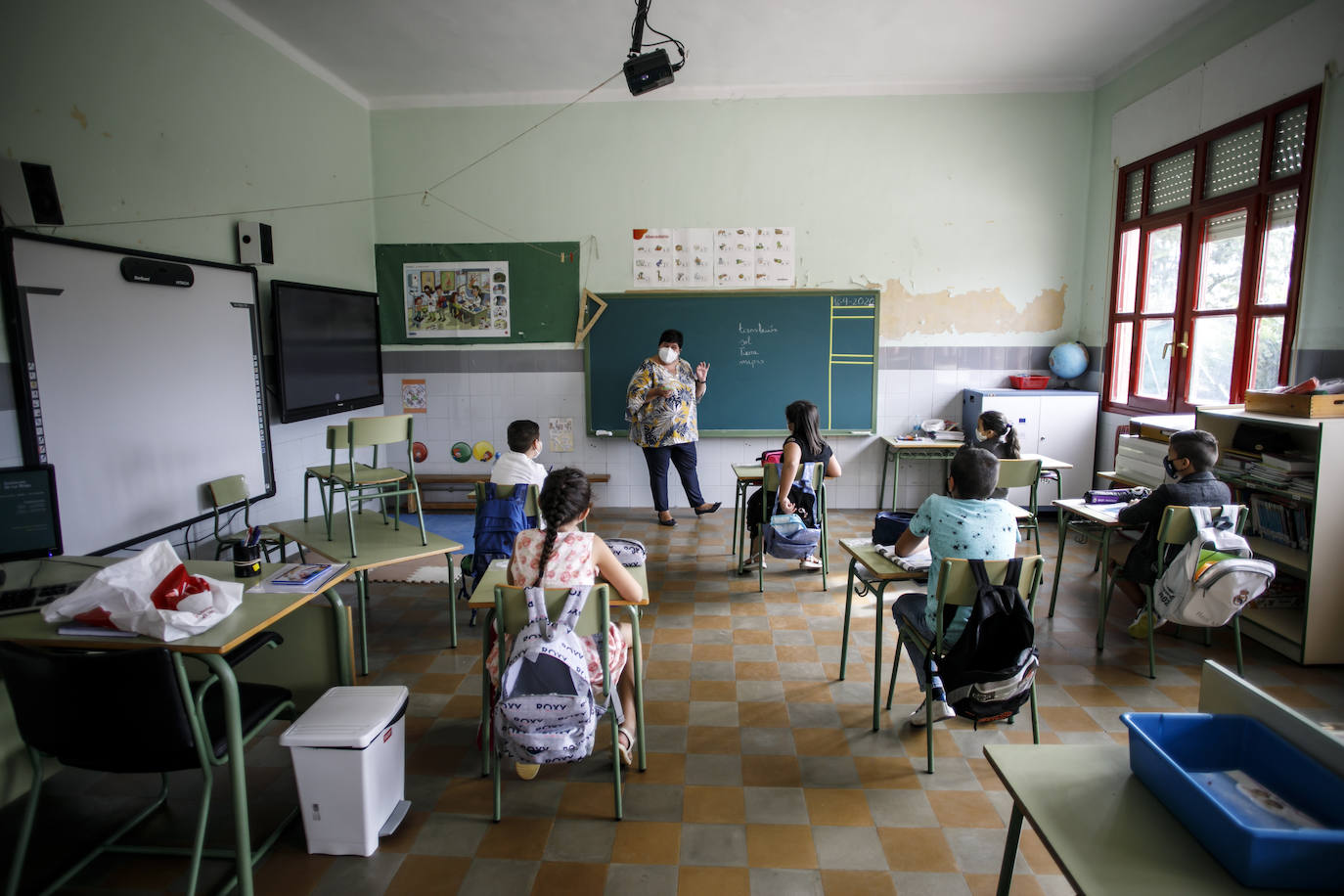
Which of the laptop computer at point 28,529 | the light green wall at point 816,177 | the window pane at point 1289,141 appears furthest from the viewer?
the light green wall at point 816,177

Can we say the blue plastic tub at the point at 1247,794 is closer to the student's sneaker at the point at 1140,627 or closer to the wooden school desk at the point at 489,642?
the wooden school desk at the point at 489,642

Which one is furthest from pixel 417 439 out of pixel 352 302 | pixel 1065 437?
pixel 1065 437

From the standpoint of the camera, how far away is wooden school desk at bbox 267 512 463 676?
346cm

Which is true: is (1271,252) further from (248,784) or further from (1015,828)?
(248,784)

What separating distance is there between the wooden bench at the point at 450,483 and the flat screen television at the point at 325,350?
84cm

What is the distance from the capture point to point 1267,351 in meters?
4.43

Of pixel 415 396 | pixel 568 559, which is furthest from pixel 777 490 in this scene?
pixel 415 396

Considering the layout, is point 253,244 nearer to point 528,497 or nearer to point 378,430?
point 378,430

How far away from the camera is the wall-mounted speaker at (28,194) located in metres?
3.07

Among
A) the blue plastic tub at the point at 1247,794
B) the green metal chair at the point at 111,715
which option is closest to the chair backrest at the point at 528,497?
the green metal chair at the point at 111,715

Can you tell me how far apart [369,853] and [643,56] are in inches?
167

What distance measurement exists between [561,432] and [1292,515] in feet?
16.9

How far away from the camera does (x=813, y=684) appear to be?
3279 mm

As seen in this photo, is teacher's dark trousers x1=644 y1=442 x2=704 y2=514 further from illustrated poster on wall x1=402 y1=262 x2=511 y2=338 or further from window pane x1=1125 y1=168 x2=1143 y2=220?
window pane x1=1125 y1=168 x2=1143 y2=220
